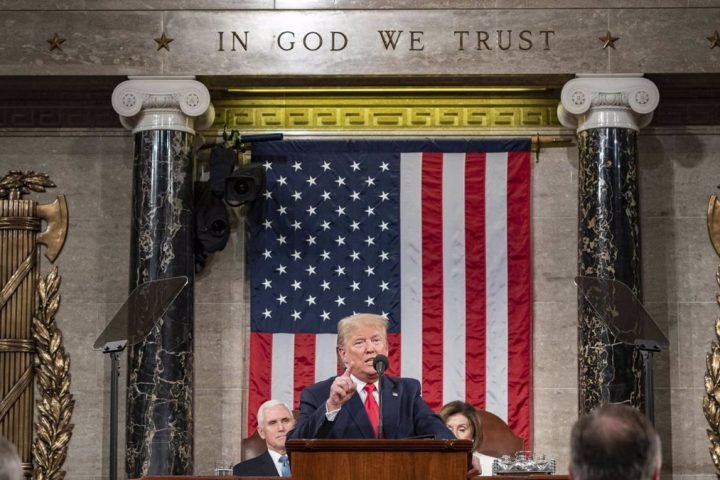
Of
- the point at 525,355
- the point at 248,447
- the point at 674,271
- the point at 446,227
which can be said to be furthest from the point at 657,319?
the point at 248,447

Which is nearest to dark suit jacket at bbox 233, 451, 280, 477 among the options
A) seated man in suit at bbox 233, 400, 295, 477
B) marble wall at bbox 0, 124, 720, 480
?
seated man in suit at bbox 233, 400, 295, 477

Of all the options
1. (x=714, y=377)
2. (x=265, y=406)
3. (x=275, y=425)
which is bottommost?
(x=275, y=425)

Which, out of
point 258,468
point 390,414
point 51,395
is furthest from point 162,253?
point 390,414

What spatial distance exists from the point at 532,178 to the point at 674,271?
5.41ft

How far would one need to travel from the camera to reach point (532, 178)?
13117 mm

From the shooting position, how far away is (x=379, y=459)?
691cm

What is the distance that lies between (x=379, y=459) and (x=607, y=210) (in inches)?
224

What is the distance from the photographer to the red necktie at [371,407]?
8.54 metres

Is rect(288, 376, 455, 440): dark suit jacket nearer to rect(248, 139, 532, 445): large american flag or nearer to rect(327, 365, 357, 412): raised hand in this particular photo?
rect(327, 365, 357, 412): raised hand

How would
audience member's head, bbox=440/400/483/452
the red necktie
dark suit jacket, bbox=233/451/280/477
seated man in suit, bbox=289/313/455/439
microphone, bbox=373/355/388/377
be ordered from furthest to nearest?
audience member's head, bbox=440/400/483/452
dark suit jacket, bbox=233/451/280/477
the red necktie
seated man in suit, bbox=289/313/455/439
microphone, bbox=373/355/388/377

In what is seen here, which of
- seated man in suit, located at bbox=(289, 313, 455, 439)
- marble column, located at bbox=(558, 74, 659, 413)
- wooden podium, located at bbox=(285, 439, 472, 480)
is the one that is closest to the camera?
wooden podium, located at bbox=(285, 439, 472, 480)

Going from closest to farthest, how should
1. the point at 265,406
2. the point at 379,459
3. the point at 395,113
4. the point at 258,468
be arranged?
the point at 379,459
the point at 258,468
the point at 265,406
the point at 395,113

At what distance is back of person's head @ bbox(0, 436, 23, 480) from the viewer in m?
4.06

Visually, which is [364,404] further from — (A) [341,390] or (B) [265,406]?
(B) [265,406]
